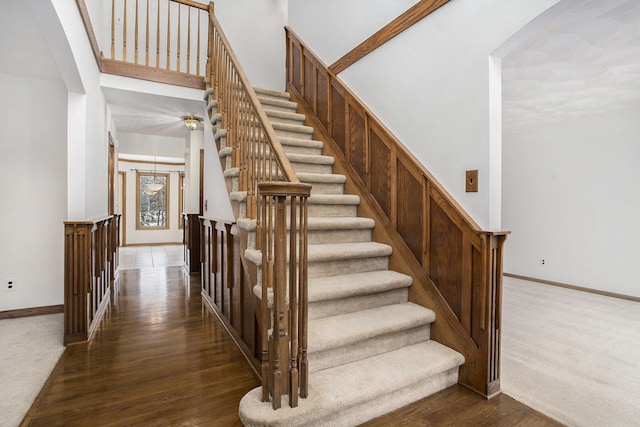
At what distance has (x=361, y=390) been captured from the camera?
1661 mm

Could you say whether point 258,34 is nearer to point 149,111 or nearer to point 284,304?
point 149,111

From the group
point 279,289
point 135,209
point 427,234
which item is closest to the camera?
point 279,289

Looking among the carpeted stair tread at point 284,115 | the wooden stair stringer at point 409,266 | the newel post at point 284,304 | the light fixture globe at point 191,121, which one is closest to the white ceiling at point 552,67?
the light fixture globe at point 191,121

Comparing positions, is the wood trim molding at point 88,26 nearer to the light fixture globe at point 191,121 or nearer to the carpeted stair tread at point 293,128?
the light fixture globe at point 191,121

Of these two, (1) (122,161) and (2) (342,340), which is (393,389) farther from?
(1) (122,161)

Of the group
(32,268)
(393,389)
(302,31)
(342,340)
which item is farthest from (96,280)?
(302,31)

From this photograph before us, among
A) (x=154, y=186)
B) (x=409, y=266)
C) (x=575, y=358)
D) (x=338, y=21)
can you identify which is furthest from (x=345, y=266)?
(x=154, y=186)

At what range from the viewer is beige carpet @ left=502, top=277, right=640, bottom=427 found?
180cm

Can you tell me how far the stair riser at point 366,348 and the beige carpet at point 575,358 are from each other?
57cm

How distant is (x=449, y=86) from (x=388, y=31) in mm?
937

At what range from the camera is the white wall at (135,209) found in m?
10.1

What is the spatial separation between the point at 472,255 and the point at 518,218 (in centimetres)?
404

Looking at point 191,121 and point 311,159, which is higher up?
point 191,121

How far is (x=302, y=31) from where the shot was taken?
15.0 feet
